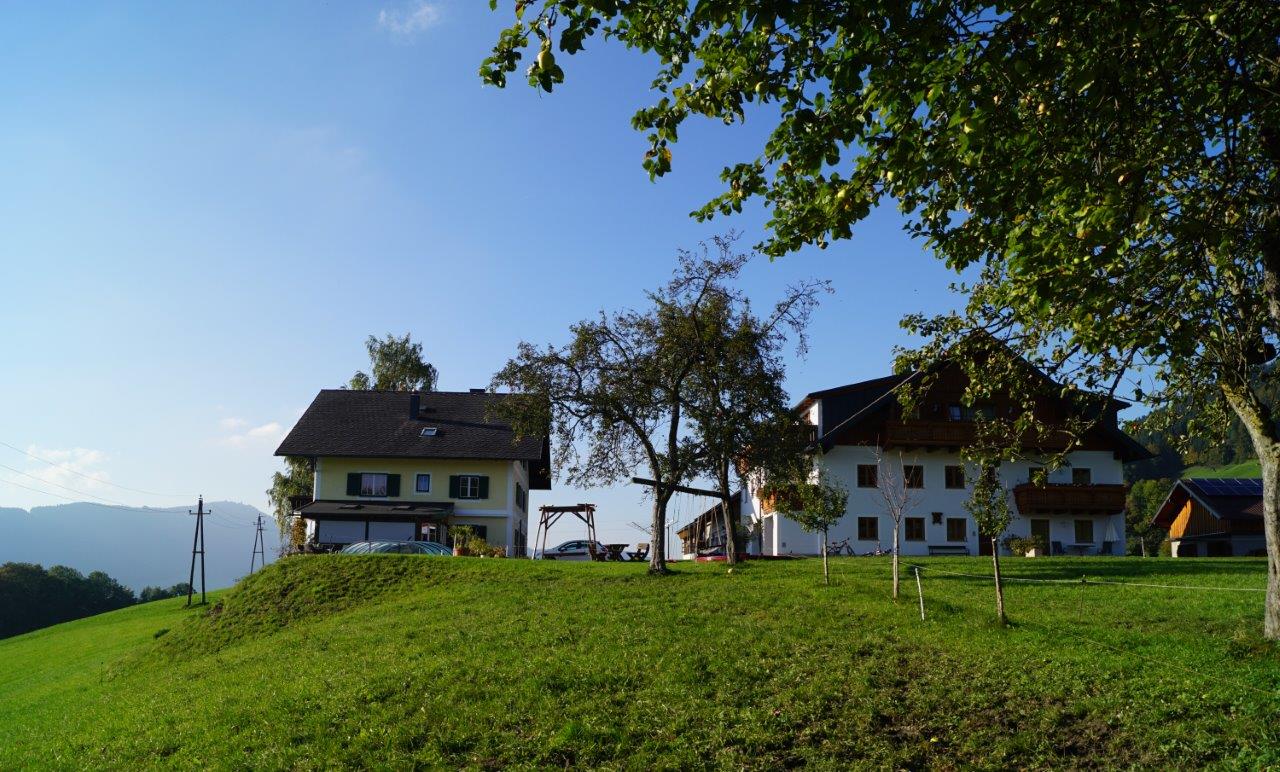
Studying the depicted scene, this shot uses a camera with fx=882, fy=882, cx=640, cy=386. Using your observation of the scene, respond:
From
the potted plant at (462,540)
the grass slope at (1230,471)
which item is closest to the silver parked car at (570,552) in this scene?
the potted plant at (462,540)

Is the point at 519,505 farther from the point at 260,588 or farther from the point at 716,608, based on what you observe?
the point at 716,608

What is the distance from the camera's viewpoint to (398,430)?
178ft

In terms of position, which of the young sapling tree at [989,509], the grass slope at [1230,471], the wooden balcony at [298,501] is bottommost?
the young sapling tree at [989,509]

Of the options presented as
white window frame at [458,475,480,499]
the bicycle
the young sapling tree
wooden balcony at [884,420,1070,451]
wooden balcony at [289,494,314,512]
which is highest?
wooden balcony at [884,420,1070,451]

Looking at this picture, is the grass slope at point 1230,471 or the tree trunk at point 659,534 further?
the grass slope at point 1230,471

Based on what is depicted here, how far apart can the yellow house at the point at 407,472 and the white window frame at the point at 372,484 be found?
0.06 metres

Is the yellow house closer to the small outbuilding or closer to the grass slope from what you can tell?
the small outbuilding

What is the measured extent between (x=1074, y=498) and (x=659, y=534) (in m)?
29.5

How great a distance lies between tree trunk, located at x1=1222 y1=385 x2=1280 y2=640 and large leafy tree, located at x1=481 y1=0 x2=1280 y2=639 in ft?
6.33

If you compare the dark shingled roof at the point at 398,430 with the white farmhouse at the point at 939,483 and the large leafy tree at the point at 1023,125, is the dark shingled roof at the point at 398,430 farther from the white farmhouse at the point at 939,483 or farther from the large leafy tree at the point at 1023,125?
the large leafy tree at the point at 1023,125

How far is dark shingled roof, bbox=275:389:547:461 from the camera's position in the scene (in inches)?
2061

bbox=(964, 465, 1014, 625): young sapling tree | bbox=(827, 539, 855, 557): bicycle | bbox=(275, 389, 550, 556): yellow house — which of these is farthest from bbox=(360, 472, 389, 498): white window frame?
bbox=(964, 465, 1014, 625): young sapling tree

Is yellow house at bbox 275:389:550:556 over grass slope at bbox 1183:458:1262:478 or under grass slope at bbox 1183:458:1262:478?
under

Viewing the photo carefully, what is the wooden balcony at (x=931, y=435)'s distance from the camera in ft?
→ 155
